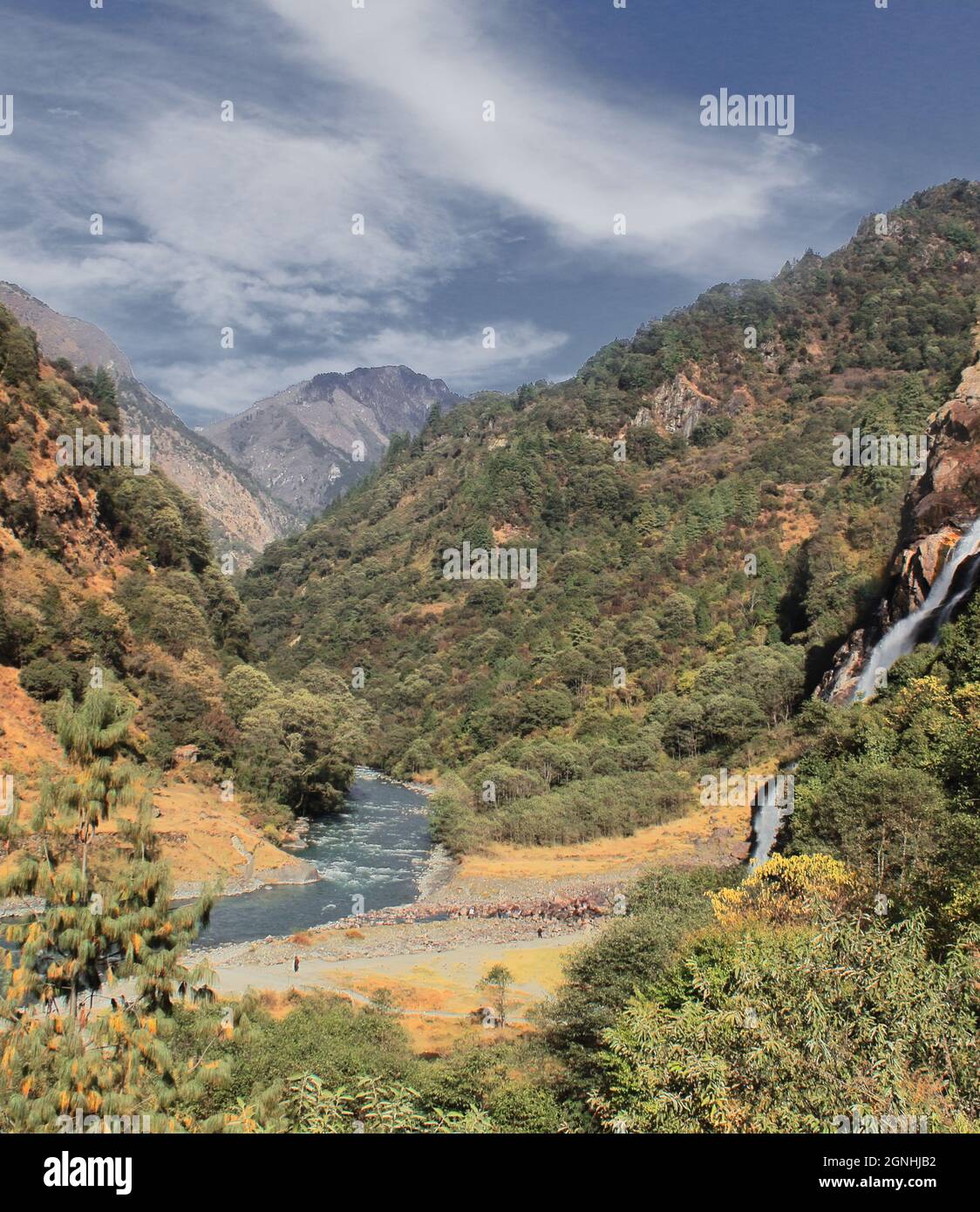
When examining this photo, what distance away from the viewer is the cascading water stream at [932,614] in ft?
164

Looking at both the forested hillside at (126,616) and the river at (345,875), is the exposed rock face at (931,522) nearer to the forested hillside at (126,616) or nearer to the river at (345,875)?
the river at (345,875)

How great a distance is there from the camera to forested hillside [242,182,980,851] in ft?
259

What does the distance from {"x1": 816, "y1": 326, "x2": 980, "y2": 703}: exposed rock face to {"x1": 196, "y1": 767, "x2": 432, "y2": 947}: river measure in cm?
3233

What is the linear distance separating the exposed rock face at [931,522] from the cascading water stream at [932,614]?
0.62 m

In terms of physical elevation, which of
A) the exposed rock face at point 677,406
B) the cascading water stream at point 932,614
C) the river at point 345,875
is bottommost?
the river at point 345,875

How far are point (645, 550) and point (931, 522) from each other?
71339 mm

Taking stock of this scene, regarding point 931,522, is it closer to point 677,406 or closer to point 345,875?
point 345,875

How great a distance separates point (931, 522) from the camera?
5569 cm

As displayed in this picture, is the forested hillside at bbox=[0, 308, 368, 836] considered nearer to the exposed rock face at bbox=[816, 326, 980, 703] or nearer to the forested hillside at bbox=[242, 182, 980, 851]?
the forested hillside at bbox=[242, 182, 980, 851]

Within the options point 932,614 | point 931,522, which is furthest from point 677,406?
point 932,614

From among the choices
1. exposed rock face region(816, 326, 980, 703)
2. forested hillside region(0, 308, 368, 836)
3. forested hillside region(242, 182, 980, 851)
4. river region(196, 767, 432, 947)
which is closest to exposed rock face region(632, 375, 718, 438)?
forested hillside region(242, 182, 980, 851)

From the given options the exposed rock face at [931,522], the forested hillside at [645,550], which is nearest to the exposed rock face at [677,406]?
the forested hillside at [645,550]

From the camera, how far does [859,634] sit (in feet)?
198
